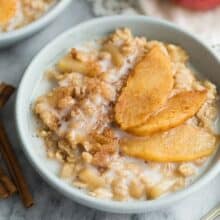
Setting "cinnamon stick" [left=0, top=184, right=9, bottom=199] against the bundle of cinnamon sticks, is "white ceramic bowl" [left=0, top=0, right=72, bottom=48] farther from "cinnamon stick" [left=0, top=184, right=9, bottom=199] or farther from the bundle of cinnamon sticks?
"cinnamon stick" [left=0, top=184, right=9, bottom=199]

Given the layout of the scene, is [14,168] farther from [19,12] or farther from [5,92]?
[19,12]

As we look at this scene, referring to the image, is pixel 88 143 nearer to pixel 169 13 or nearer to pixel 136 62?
pixel 136 62

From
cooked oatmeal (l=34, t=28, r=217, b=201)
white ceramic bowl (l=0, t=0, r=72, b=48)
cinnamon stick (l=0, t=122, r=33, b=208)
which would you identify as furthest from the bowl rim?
cinnamon stick (l=0, t=122, r=33, b=208)

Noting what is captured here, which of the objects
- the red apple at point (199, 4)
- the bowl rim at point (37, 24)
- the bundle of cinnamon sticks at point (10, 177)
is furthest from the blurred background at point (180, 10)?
the bundle of cinnamon sticks at point (10, 177)

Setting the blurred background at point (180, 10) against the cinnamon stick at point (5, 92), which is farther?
the blurred background at point (180, 10)

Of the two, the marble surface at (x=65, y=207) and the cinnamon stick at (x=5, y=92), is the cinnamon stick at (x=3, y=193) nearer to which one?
the marble surface at (x=65, y=207)

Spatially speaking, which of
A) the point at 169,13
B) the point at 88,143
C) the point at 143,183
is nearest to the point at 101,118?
the point at 88,143

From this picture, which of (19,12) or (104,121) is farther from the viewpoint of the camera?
(19,12)

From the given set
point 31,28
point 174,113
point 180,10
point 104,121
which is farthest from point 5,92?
point 180,10
